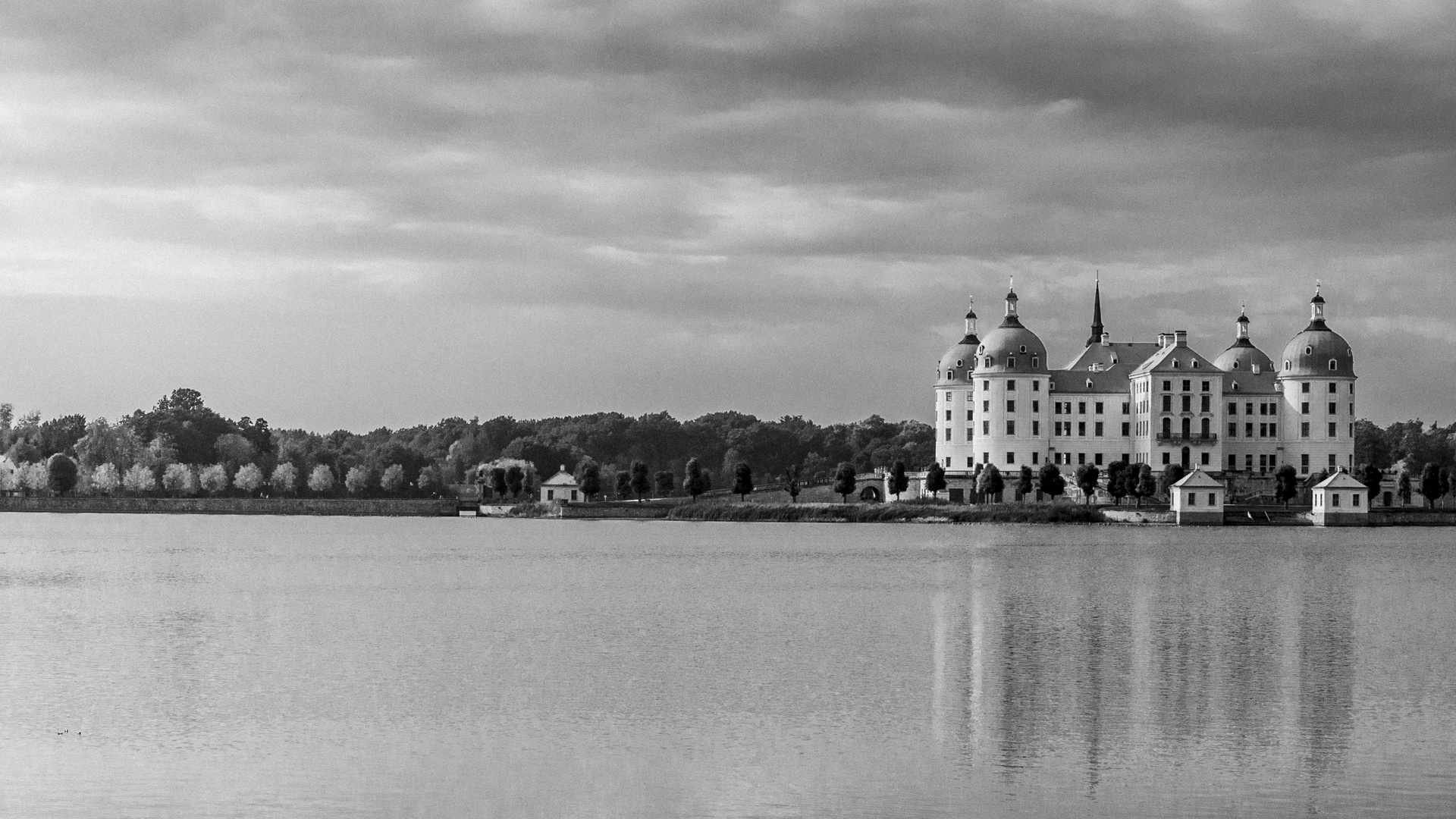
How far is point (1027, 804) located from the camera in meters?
17.2

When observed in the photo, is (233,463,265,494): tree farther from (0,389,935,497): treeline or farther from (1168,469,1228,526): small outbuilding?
(1168,469,1228,526): small outbuilding

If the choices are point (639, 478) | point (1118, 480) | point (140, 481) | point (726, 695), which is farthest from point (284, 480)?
point (726, 695)

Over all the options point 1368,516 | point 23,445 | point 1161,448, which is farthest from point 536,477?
point 1368,516

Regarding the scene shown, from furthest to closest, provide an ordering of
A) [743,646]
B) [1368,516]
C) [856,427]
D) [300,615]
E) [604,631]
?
1. [856,427]
2. [1368,516]
3. [300,615]
4. [604,631]
5. [743,646]

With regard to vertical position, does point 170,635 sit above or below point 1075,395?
below

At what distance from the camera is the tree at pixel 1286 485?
334 ft

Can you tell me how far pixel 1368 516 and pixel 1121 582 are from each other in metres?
54.7

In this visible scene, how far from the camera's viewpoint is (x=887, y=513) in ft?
358

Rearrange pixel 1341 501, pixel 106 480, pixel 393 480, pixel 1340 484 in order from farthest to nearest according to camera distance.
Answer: pixel 393 480 < pixel 106 480 < pixel 1341 501 < pixel 1340 484

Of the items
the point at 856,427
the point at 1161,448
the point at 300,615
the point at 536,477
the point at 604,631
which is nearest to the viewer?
the point at 604,631

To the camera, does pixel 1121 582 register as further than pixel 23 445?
No

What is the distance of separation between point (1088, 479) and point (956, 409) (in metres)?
16.4

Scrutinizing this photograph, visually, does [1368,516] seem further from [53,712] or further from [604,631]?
[53,712]

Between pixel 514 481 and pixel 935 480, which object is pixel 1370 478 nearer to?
pixel 935 480
